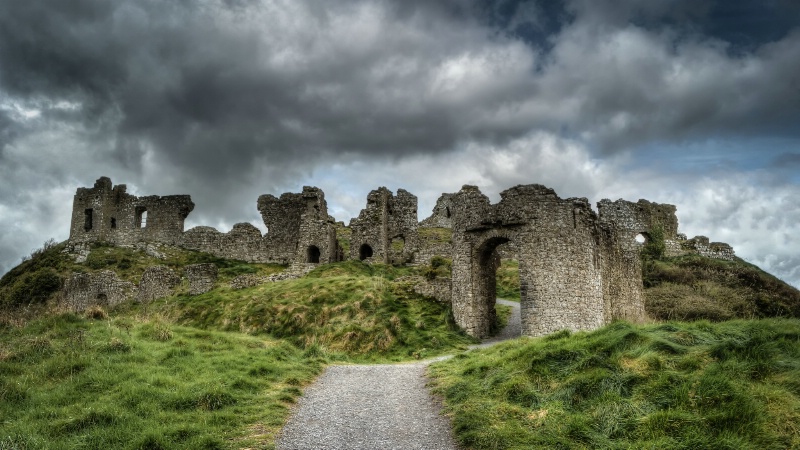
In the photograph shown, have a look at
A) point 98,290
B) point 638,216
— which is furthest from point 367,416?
point 638,216

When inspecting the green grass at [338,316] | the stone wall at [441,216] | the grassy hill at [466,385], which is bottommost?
the grassy hill at [466,385]

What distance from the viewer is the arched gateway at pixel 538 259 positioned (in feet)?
69.3

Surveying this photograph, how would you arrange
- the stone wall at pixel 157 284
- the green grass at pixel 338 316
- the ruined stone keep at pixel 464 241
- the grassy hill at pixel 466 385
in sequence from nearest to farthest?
1. the grassy hill at pixel 466 385
2. the green grass at pixel 338 316
3. the ruined stone keep at pixel 464 241
4. the stone wall at pixel 157 284

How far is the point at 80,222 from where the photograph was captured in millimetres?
51438

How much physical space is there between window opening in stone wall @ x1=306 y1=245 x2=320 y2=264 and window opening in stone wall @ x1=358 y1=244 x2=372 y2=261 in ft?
11.3

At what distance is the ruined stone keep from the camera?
2144 cm

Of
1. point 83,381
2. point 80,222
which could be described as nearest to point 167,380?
point 83,381

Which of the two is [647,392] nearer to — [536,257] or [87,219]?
[536,257]

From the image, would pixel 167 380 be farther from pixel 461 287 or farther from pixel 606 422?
pixel 461 287

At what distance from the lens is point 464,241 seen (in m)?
23.7

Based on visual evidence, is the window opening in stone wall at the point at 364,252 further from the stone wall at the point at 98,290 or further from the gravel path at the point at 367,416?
the gravel path at the point at 367,416

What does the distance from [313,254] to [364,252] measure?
13.8ft

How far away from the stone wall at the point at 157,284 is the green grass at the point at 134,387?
18.9 metres

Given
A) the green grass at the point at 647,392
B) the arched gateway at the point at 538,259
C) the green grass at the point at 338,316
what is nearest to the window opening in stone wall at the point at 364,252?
the green grass at the point at 338,316
